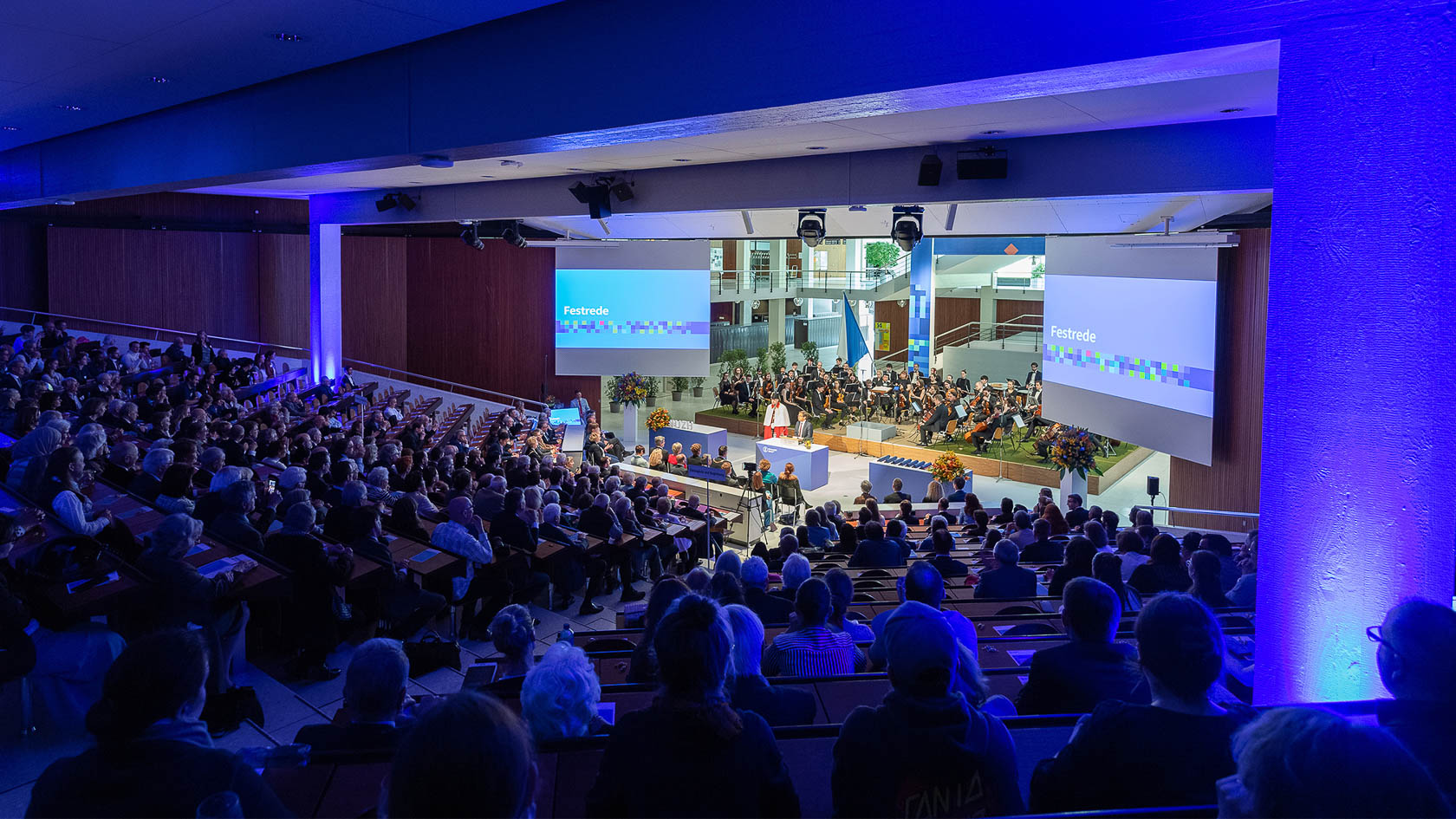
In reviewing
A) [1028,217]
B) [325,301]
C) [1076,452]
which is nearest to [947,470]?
[1076,452]

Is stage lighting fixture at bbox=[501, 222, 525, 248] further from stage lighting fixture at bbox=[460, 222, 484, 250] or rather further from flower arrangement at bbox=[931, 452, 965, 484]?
flower arrangement at bbox=[931, 452, 965, 484]

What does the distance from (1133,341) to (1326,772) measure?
10.3 meters

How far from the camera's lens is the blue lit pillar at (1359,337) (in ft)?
7.57

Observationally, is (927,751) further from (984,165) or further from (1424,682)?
(984,165)

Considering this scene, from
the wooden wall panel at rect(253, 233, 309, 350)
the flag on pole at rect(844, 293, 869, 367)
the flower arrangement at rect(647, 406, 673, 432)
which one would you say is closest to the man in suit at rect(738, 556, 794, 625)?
the flower arrangement at rect(647, 406, 673, 432)

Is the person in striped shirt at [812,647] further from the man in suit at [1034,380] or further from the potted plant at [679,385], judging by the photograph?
the potted plant at [679,385]

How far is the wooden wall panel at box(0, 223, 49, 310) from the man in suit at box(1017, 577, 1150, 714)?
703 inches

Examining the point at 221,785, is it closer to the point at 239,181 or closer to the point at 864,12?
the point at 864,12

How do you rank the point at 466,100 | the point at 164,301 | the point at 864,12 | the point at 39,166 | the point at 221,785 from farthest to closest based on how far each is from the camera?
the point at 164,301 < the point at 39,166 < the point at 466,100 < the point at 864,12 < the point at 221,785

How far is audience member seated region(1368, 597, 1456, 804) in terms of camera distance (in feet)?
5.95

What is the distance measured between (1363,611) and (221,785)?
2.63 m

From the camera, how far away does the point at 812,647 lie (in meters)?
3.48

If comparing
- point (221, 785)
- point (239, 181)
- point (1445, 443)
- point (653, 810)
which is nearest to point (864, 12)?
point (1445, 443)

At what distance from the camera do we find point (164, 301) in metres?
17.2
